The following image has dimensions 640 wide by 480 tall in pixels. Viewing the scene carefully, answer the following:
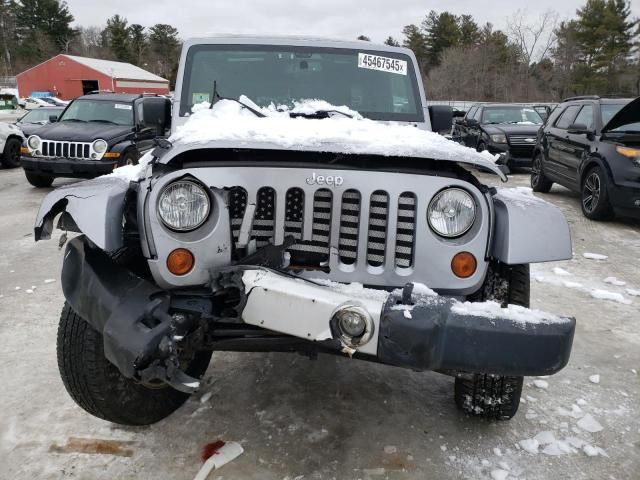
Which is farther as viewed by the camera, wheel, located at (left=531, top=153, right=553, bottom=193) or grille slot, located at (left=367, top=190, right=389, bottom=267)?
wheel, located at (left=531, top=153, right=553, bottom=193)

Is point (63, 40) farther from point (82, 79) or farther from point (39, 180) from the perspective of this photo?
point (39, 180)

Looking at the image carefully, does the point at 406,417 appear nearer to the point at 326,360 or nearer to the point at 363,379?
the point at 363,379

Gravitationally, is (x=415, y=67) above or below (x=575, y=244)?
above

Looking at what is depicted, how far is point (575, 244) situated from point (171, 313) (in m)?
5.54

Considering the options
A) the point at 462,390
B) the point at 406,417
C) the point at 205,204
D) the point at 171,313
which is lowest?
the point at 406,417

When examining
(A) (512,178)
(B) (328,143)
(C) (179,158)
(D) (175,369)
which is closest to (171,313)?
(D) (175,369)

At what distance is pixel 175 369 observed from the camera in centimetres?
204

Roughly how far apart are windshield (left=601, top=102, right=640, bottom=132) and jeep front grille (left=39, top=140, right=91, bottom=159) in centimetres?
786

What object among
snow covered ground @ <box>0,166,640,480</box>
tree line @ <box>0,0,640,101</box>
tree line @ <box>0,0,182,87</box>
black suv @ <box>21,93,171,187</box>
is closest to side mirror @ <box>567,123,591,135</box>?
snow covered ground @ <box>0,166,640,480</box>

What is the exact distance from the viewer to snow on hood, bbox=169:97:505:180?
7.45 feet

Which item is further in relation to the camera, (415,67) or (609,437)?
(415,67)

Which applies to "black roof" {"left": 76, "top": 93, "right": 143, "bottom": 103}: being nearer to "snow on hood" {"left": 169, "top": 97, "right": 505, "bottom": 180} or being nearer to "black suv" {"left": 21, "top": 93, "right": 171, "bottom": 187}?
"black suv" {"left": 21, "top": 93, "right": 171, "bottom": 187}

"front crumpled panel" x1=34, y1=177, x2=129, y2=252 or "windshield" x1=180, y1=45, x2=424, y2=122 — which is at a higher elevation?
"windshield" x1=180, y1=45, x2=424, y2=122

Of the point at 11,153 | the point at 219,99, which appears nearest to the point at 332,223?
the point at 219,99
